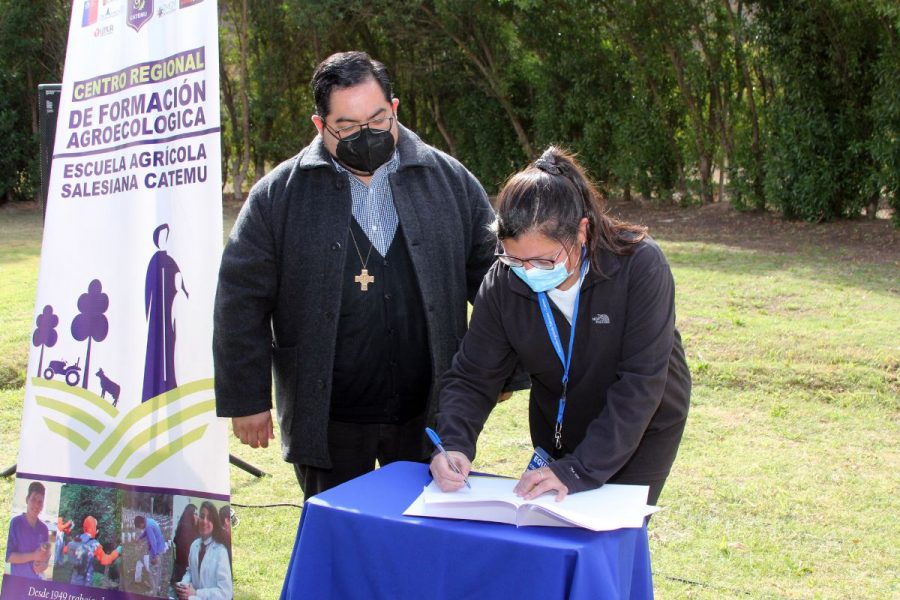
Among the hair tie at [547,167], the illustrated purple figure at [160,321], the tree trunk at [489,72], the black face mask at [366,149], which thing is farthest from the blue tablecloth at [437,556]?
the tree trunk at [489,72]

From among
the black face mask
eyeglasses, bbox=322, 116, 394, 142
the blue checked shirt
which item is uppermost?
eyeglasses, bbox=322, 116, 394, 142

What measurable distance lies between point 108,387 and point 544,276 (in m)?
1.83

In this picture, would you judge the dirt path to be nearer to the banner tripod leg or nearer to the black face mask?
the banner tripod leg

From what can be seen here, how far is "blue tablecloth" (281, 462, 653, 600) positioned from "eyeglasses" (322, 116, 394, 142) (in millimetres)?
1081

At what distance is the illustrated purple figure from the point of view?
3277 mm

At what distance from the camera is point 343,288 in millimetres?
2887

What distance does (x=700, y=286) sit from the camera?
8625 mm

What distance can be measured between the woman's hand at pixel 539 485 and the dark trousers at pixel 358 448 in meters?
0.91

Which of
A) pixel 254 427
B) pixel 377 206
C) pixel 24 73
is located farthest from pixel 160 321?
pixel 24 73

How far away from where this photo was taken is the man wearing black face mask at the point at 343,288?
2867 millimetres

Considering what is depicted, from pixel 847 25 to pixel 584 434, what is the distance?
1021cm

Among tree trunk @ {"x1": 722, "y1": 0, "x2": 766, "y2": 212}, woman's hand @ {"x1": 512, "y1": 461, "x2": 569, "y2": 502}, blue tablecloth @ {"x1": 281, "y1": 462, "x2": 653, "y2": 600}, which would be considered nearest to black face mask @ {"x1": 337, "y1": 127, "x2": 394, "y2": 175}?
blue tablecloth @ {"x1": 281, "y1": 462, "x2": 653, "y2": 600}

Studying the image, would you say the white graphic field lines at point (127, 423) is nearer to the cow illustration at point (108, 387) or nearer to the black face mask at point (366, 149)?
the cow illustration at point (108, 387)

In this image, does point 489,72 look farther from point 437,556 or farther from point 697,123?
point 437,556
